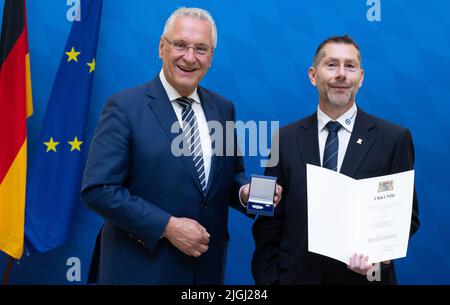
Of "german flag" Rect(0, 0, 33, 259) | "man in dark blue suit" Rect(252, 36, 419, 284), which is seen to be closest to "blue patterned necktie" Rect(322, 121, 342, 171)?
"man in dark blue suit" Rect(252, 36, 419, 284)

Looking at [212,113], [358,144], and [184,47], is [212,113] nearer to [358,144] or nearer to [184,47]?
[184,47]

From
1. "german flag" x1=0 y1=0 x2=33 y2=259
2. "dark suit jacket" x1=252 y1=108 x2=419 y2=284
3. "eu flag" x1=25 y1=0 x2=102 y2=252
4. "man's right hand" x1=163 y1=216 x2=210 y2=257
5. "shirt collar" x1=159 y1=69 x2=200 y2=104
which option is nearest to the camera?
"man's right hand" x1=163 y1=216 x2=210 y2=257

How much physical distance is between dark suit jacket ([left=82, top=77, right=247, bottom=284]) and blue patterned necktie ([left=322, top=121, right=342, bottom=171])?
0.43 meters

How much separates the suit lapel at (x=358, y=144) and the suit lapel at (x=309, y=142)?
0.41 ft

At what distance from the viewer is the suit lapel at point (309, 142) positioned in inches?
83.3

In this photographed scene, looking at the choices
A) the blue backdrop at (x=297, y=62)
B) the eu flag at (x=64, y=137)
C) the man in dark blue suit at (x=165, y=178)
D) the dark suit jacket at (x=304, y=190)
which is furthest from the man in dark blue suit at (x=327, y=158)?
the eu flag at (x=64, y=137)

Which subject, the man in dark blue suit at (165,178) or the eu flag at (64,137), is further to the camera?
the eu flag at (64,137)

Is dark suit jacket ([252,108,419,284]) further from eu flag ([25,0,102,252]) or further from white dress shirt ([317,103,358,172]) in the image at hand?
eu flag ([25,0,102,252])

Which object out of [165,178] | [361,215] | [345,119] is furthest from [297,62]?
[361,215]

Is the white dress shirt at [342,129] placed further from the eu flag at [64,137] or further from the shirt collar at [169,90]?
the eu flag at [64,137]

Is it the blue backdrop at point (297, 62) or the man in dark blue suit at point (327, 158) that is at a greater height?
the blue backdrop at point (297, 62)

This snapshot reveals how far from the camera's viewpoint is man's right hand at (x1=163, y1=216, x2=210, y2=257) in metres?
1.94
